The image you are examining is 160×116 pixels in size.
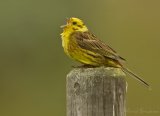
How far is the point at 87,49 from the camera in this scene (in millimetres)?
7211

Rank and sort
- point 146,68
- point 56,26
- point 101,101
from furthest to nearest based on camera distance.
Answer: point 56,26, point 146,68, point 101,101

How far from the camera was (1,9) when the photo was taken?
16453 millimetres

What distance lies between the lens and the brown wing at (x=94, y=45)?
6879 mm

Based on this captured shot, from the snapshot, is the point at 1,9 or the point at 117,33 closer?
the point at 117,33

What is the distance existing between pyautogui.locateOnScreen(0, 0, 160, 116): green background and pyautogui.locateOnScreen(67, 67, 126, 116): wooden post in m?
4.76

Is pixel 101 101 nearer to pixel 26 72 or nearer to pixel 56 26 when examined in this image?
pixel 26 72

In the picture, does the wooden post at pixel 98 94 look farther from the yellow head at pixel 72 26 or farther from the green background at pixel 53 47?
the green background at pixel 53 47

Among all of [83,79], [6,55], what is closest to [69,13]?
[6,55]

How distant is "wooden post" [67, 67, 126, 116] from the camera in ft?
18.2

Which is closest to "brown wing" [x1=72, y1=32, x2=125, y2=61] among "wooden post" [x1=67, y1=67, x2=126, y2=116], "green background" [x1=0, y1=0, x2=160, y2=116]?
"wooden post" [x1=67, y1=67, x2=126, y2=116]

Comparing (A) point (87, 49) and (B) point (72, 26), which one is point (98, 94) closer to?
(A) point (87, 49)

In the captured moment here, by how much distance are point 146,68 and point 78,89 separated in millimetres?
7859

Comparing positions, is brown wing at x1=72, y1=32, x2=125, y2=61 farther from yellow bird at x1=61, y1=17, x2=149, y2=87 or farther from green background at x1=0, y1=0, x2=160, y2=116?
green background at x1=0, y1=0, x2=160, y2=116

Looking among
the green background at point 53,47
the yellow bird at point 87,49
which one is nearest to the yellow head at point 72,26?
the yellow bird at point 87,49
